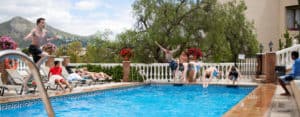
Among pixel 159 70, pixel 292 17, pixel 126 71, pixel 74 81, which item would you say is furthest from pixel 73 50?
pixel 74 81

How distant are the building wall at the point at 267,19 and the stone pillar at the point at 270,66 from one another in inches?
545

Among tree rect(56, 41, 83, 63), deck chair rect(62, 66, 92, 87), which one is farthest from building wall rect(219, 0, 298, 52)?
tree rect(56, 41, 83, 63)

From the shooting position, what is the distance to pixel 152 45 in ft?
59.1

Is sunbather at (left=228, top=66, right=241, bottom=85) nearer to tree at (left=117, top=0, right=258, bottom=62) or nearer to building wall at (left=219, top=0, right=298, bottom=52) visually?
tree at (left=117, top=0, right=258, bottom=62)

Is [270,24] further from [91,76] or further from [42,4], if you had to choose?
[42,4]

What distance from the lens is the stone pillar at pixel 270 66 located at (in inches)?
562

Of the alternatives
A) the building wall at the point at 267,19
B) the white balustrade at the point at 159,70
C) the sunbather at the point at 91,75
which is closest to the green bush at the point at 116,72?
the white balustrade at the point at 159,70

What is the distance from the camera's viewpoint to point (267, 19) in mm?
28016

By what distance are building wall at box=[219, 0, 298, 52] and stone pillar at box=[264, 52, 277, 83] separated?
13.8 meters

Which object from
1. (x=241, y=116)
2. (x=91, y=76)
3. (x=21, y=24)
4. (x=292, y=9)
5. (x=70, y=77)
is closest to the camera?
(x=241, y=116)

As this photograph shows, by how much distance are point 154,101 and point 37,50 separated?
3.82m

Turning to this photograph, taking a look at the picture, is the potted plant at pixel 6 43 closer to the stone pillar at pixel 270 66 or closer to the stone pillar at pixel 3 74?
the stone pillar at pixel 3 74

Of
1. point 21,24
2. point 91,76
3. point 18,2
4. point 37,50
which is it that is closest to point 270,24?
point 91,76

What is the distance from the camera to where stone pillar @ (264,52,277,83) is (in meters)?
14.3
